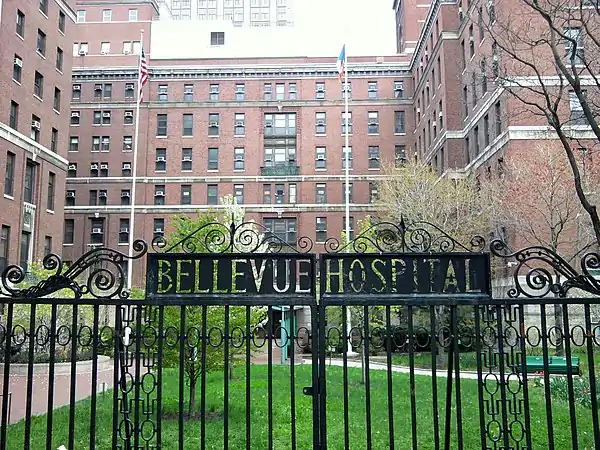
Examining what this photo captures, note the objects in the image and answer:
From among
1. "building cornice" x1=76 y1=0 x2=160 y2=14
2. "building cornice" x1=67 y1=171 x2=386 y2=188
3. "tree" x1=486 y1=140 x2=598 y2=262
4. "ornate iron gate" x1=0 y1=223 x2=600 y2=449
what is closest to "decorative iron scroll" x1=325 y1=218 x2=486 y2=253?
"ornate iron gate" x1=0 y1=223 x2=600 y2=449

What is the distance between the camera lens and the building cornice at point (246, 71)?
49938mm

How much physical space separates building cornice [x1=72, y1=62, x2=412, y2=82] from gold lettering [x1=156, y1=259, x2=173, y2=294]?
4626 cm

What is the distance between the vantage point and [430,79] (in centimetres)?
4259

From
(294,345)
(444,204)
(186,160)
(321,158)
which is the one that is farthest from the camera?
(186,160)

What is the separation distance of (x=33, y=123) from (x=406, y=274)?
31.9m

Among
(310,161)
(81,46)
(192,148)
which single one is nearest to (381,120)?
(310,161)

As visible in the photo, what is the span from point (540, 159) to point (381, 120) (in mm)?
27017

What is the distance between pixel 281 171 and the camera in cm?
4888

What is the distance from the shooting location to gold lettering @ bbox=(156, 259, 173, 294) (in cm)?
541

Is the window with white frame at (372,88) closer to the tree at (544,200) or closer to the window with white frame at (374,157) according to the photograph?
the window with white frame at (374,157)

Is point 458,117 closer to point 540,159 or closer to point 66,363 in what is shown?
point 540,159

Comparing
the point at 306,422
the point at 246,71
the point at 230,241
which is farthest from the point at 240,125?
the point at 230,241

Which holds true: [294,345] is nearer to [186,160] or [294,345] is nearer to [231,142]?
[231,142]

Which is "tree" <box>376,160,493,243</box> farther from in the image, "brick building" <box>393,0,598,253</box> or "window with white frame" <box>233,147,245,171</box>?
"window with white frame" <box>233,147,245,171</box>
